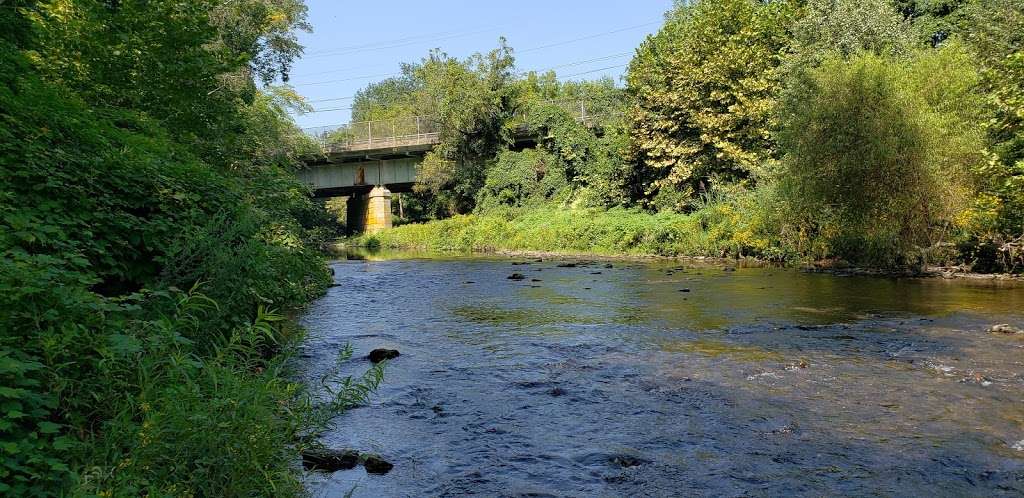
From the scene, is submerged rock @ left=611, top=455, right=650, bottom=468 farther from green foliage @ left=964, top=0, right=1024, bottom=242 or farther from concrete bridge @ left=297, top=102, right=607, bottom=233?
concrete bridge @ left=297, top=102, right=607, bottom=233

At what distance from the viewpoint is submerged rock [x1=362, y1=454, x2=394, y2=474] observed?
582cm

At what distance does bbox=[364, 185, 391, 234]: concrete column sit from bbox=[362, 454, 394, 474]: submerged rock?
159 feet

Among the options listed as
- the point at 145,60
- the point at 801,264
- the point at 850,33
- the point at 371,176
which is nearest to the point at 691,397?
the point at 145,60

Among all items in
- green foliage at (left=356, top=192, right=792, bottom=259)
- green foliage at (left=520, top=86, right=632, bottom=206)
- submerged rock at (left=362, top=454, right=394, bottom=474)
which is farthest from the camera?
green foliage at (left=520, top=86, right=632, bottom=206)

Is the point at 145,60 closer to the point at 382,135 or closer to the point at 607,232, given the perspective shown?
the point at 607,232

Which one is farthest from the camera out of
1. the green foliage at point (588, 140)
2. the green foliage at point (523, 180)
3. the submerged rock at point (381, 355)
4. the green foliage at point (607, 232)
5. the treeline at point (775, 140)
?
the green foliage at point (523, 180)

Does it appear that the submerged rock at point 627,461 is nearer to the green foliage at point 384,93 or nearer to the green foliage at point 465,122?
the green foliage at point 465,122

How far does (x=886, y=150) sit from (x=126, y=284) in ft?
66.6

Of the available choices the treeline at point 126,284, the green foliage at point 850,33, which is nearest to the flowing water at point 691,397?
the treeline at point 126,284

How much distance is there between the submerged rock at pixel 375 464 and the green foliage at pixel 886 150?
1926 cm

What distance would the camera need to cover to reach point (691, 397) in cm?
800

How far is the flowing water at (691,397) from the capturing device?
569 cm

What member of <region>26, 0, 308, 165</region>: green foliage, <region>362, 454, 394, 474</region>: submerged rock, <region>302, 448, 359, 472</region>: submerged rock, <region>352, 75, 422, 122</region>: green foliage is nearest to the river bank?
<region>26, 0, 308, 165</region>: green foliage

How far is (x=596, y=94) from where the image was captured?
4519 cm
